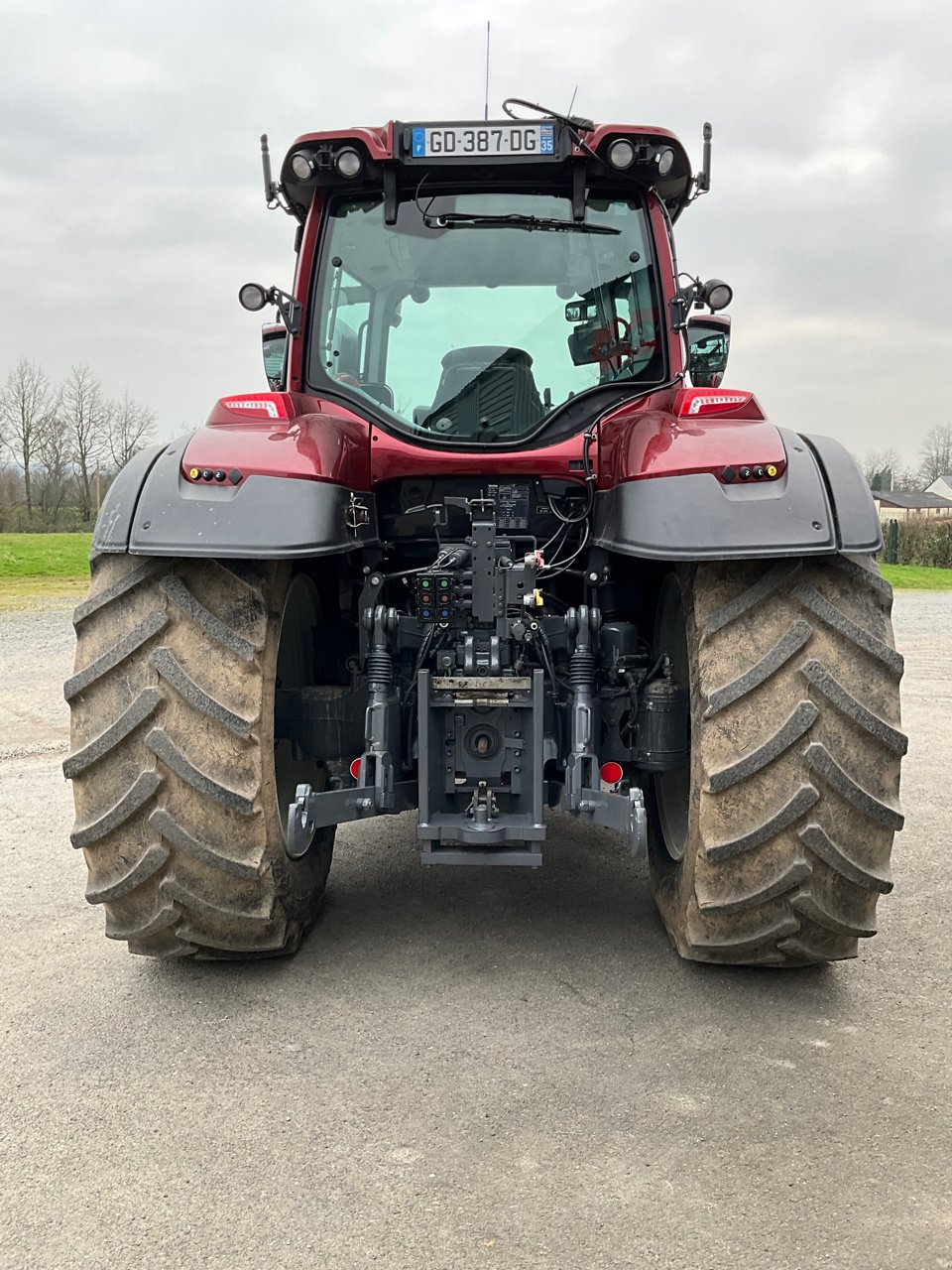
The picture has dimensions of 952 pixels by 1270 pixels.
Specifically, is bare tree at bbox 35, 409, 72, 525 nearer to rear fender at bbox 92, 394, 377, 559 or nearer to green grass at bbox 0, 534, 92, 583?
green grass at bbox 0, 534, 92, 583

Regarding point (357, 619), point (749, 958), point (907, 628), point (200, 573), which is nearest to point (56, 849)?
point (357, 619)

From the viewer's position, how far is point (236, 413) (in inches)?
139

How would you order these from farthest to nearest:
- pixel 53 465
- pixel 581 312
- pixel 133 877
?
pixel 53 465
pixel 581 312
pixel 133 877

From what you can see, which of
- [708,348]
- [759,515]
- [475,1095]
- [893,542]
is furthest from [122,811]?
[893,542]

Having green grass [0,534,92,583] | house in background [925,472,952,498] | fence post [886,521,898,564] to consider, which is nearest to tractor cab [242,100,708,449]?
green grass [0,534,92,583]

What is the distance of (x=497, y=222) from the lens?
3945 millimetres

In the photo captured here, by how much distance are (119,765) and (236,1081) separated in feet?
3.00

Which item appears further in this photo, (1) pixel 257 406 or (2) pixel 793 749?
(1) pixel 257 406

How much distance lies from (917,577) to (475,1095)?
27244 millimetres

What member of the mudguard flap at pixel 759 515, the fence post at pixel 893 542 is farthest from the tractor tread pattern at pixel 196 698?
the fence post at pixel 893 542

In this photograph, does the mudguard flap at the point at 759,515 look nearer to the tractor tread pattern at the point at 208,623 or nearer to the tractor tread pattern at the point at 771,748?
the tractor tread pattern at the point at 771,748

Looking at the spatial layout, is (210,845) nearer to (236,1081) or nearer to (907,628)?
(236,1081)

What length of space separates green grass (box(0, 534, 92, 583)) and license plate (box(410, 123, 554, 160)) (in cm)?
2112

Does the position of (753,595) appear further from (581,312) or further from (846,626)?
(581,312)
